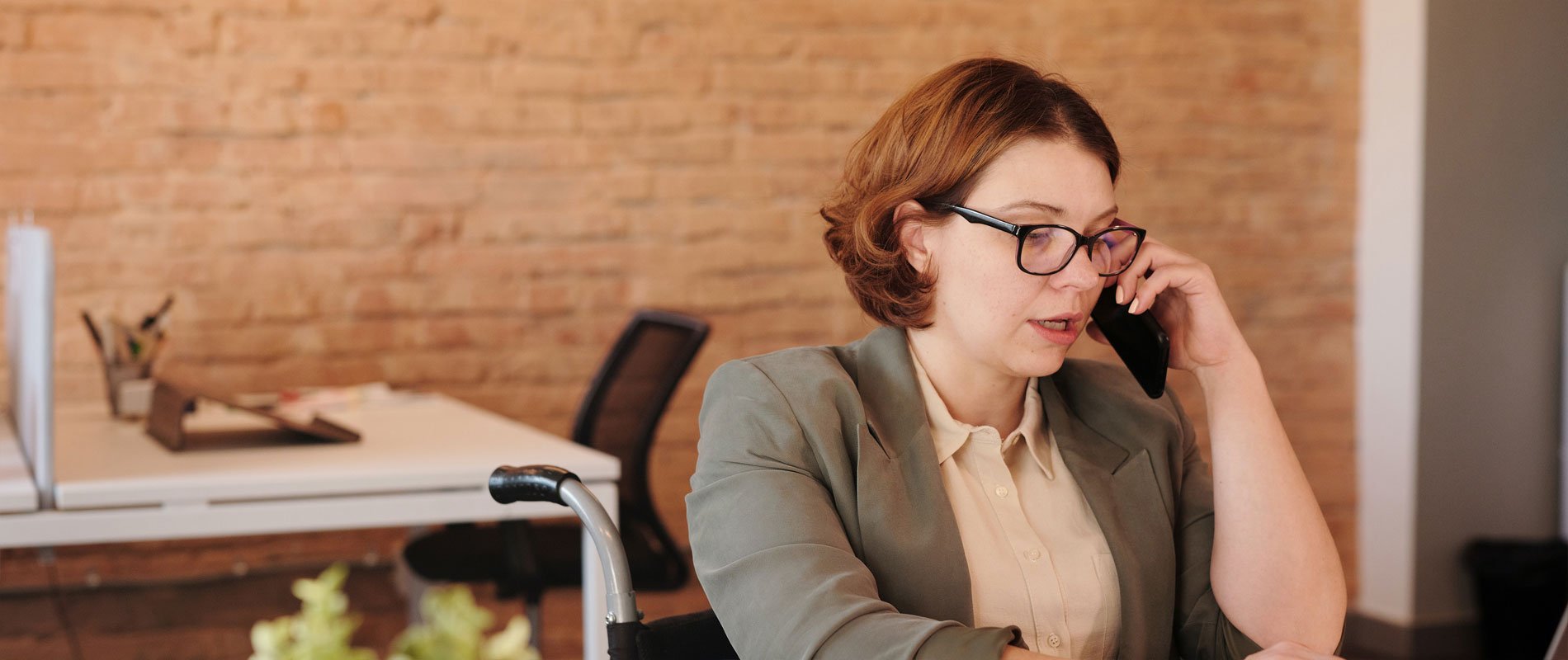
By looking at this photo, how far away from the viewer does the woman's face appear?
129cm

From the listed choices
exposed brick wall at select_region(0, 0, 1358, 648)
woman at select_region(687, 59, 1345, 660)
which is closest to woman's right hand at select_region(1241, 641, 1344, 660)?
woman at select_region(687, 59, 1345, 660)

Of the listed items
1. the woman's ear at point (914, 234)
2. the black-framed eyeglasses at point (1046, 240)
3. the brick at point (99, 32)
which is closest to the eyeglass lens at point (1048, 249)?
the black-framed eyeglasses at point (1046, 240)

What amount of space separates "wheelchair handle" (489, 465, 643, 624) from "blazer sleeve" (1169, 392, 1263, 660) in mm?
575

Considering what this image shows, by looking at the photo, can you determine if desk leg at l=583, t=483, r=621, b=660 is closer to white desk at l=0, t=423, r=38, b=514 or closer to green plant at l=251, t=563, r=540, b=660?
white desk at l=0, t=423, r=38, b=514

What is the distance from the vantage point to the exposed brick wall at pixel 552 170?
327 cm

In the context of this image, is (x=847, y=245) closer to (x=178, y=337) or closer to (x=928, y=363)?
(x=928, y=363)

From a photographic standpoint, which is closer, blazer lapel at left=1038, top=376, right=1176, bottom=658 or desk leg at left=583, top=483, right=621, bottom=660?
blazer lapel at left=1038, top=376, right=1176, bottom=658

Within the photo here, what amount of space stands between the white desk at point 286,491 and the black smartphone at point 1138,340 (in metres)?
0.94

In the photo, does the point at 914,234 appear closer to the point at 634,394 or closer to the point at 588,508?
the point at 588,508

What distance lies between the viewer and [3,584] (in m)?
3.37

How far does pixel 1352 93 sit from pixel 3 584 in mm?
3767

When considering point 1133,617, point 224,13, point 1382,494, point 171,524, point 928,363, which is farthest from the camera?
point 1382,494

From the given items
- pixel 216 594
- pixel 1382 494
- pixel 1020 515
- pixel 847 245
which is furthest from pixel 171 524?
pixel 1382 494

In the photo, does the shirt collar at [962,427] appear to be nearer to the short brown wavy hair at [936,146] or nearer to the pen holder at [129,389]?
the short brown wavy hair at [936,146]
